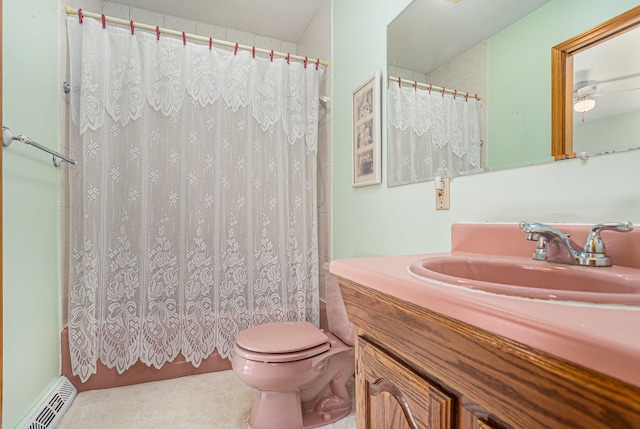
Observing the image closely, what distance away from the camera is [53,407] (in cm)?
138

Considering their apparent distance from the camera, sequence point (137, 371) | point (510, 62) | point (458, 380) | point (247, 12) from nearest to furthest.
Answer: point (458, 380), point (510, 62), point (137, 371), point (247, 12)

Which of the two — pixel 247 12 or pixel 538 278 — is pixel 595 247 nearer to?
pixel 538 278

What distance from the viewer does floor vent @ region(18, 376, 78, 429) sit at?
124 cm

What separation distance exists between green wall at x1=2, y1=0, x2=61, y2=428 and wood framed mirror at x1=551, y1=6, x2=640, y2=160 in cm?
178

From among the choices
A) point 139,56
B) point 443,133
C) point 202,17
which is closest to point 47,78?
point 139,56

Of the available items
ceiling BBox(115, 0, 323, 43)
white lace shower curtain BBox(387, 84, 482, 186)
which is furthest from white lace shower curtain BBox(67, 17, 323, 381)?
white lace shower curtain BBox(387, 84, 482, 186)

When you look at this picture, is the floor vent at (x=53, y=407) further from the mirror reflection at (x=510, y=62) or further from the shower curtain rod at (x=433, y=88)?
the shower curtain rod at (x=433, y=88)

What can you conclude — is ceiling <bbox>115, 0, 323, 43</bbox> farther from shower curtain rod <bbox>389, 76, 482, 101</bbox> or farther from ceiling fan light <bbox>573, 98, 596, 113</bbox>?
ceiling fan light <bbox>573, 98, 596, 113</bbox>

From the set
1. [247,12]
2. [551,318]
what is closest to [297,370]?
[551,318]

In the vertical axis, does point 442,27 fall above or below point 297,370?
above

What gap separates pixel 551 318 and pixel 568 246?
18.1 inches

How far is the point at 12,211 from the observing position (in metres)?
1.17

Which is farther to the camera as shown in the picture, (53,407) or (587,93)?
(53,407)

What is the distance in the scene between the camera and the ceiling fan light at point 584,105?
2.28 ft
